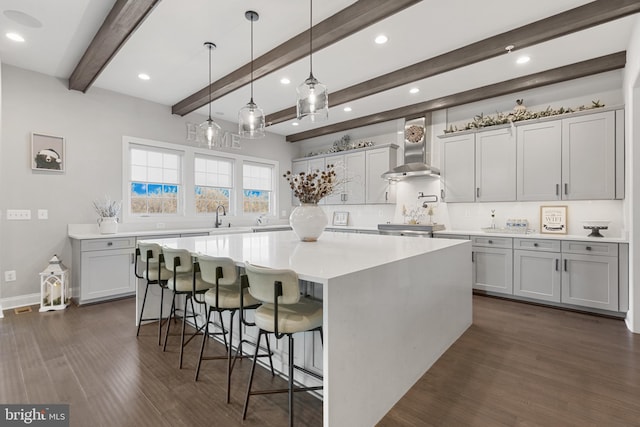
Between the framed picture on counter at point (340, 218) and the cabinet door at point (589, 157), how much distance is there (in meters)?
3.68

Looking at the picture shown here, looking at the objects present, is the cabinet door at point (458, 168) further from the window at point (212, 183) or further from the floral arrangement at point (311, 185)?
the window at point (212, 183)

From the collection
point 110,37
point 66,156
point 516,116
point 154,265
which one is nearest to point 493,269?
point 516,116

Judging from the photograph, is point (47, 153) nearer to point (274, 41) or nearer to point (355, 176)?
point (274, 41)

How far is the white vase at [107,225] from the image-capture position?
13.4 feet

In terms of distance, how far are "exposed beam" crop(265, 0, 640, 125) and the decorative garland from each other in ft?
4.43

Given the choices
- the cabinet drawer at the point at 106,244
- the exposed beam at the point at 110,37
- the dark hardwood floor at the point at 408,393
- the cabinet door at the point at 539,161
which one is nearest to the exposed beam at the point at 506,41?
the cabinet door at the point at 539,161

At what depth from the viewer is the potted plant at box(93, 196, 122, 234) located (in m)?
4.10

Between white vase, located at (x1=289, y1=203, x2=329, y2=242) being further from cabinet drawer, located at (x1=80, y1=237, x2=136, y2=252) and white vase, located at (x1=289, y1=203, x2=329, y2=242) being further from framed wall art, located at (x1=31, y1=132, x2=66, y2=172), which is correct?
framed wall art, located at (x1=31, y1=132, x2=66, y2=172)

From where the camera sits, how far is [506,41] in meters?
2.99

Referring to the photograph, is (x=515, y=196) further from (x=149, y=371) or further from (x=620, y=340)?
(x=149, y=371)

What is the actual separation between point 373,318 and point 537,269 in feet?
10.5

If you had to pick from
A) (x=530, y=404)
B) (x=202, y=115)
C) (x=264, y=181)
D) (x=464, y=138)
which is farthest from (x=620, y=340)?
(x=202, y=115)

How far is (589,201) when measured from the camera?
12.5 ft

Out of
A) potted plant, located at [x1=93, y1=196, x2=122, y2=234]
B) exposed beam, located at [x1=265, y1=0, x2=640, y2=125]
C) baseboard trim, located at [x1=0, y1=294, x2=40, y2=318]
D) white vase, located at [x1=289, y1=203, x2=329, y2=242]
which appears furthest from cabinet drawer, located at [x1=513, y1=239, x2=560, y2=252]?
baseboard trim, located at [x1=0, y1=294, x2=40, y2=318]
